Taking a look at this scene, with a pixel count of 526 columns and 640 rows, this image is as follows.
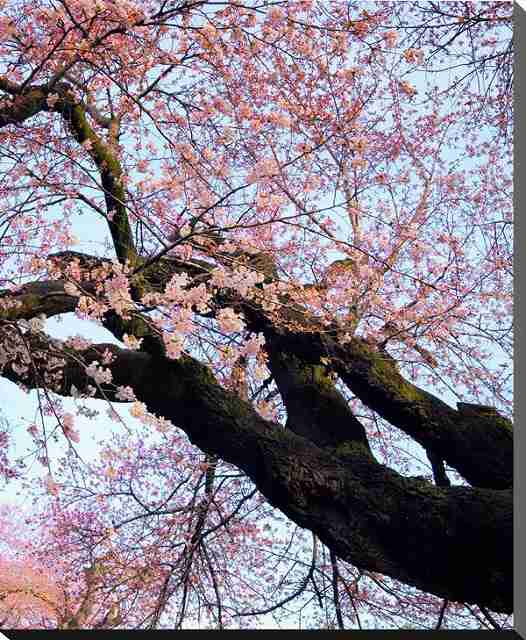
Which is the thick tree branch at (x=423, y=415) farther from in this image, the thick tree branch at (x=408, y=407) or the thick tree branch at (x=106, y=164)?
the thick tree branch at (x=106, y=164)

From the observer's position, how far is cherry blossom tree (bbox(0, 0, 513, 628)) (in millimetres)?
2131

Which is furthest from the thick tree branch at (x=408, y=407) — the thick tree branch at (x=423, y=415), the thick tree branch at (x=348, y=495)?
the thick tree branch at (x=348, y=495)

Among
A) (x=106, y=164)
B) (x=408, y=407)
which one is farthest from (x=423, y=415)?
(x=106, y=164)

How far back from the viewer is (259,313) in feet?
9.80

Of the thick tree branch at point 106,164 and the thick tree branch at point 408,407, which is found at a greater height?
the thick tree branch at point 106,164

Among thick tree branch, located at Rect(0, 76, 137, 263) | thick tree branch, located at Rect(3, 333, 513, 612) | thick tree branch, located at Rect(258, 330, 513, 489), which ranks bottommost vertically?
thick tree branch, located at Rect(3, 333, 513, 612)

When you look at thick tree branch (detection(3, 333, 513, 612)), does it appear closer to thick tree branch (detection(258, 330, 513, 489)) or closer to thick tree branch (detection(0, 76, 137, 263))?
thick tree branch (detection(258, 330, 513, 489))

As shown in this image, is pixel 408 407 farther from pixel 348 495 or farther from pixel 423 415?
pixel 348 495

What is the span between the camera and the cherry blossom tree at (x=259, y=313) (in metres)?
2.13

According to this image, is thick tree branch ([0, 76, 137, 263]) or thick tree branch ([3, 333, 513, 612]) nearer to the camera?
thick tree branch ([3, 333, 513, 612])

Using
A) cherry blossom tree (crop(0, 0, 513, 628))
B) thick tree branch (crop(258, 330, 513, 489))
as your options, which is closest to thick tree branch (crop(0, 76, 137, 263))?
cherry blossom tree (crop(0, 0, 513, 628))

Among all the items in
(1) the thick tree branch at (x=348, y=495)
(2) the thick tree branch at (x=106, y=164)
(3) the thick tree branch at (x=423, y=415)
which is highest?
(2) the thick tree branch at (x=106, y=164)

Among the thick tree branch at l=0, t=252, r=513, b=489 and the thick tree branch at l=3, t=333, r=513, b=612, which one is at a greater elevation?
the thick tree branch at l=0, t=252, r=513, b=489

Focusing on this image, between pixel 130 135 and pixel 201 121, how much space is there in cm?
36
